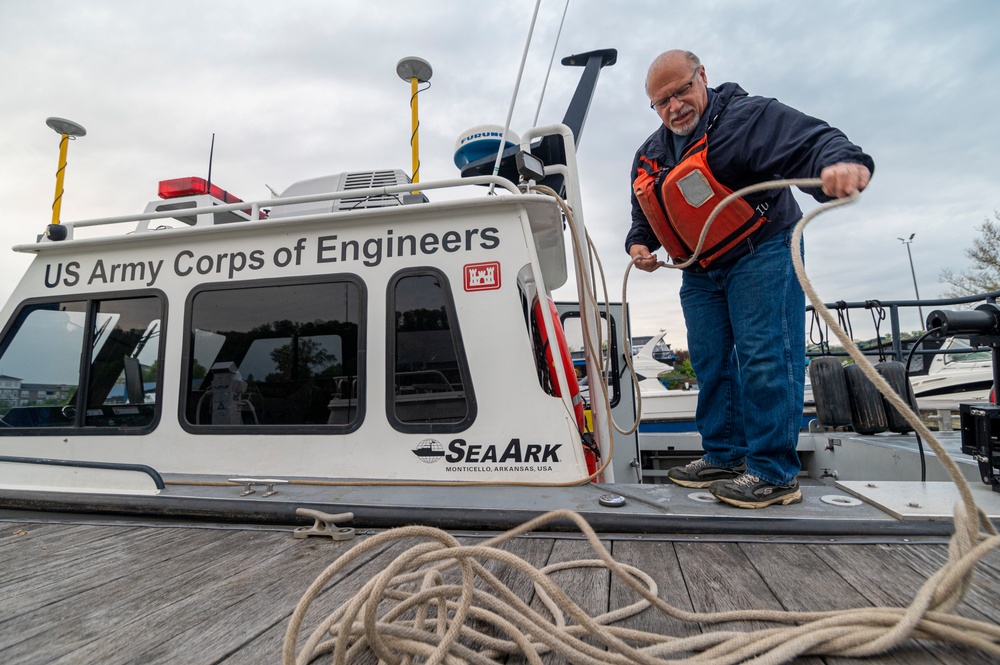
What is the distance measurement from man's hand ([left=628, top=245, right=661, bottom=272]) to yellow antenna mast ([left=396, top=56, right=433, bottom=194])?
150cm

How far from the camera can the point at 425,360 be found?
2.44m

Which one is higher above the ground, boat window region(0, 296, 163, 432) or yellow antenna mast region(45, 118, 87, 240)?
yellow antenna mast region(45, 118, 87, 240)

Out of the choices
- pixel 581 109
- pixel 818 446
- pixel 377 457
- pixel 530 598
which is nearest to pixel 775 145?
pixel 530 598

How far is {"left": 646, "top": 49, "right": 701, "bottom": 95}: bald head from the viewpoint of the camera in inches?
80.1

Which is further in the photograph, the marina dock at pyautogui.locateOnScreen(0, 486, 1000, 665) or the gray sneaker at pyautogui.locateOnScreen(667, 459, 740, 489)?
the gray sneaker at pyautogui.locateOnScreen(667, 459, 740, 489)

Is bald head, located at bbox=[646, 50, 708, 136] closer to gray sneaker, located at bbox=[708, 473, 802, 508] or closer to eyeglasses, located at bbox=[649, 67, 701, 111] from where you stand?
eyeglasses, located at bbox=[649, 67, 701, 111]

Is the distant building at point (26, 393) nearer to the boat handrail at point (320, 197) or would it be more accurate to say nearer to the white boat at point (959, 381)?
the boat handrail at point (320, 197)

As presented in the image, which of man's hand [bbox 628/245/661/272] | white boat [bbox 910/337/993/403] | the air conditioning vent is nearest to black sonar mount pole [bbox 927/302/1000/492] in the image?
man's hand [bbox 628/245/661/272]

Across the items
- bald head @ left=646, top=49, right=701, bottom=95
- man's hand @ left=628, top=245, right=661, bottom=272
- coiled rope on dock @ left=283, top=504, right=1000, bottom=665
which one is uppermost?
bald head @ left=646, top=49, right=701, bottom=95

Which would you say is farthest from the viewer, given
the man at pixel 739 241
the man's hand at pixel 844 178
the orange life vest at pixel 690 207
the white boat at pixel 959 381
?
the white boat at pixel 959 381

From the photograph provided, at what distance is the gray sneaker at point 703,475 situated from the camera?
2.23 meters

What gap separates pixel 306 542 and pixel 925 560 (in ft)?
6.03

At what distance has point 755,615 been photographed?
110cm

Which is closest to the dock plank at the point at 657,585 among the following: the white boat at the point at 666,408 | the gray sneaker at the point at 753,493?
the gray sneaker at the point at 753,493
